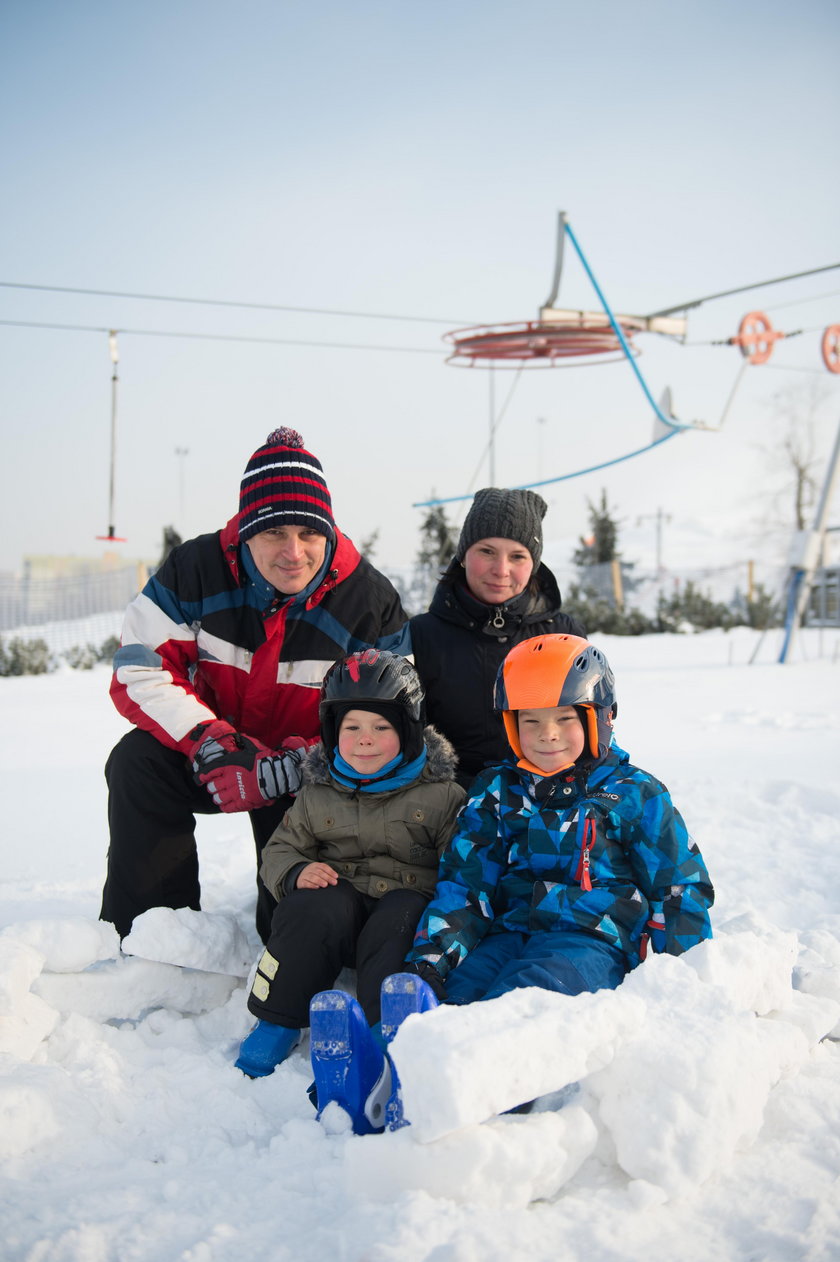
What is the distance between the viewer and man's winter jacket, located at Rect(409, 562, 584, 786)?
2791 millimetres

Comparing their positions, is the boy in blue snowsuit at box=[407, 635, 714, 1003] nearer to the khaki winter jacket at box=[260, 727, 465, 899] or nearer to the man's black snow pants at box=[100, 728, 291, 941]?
the khaki winter jacket at box=[260, 727, 465, 899]

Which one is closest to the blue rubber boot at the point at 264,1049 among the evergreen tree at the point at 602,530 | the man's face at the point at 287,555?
the man's face at the point at 287,555

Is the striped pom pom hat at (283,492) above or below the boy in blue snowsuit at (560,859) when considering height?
above

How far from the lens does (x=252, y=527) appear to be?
2.51m

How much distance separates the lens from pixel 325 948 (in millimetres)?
2090

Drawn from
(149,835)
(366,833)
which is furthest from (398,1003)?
(149,835)

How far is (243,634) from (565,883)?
46.4 inches

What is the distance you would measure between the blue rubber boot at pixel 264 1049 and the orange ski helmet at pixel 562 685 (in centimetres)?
86

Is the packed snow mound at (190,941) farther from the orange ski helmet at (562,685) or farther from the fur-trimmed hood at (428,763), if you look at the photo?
the orange ski helmet at (562,685)

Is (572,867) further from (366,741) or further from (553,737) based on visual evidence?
(366,741)

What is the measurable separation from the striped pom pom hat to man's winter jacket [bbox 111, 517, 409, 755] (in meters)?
0.12

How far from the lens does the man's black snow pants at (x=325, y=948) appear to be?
2.02m

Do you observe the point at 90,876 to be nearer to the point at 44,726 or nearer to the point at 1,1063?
the point at 1,1063

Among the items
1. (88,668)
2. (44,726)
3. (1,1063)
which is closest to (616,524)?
(88,668)
